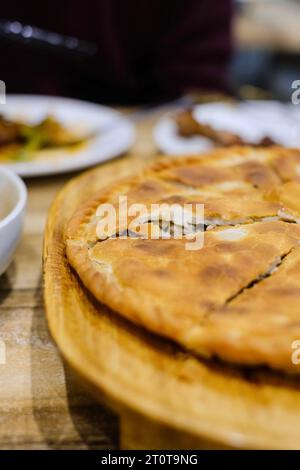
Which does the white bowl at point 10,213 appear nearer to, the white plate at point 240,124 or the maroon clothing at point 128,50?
the white plate at point 240,124

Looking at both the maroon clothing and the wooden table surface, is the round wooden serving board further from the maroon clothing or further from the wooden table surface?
the maroon clothing

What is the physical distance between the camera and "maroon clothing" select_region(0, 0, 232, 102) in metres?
3.24

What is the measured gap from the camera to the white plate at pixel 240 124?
232 cm

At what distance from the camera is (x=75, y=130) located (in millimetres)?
2463

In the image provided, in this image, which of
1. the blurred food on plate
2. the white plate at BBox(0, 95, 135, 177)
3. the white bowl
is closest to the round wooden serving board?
the white bowl

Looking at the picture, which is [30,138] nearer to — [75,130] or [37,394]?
[75,130]

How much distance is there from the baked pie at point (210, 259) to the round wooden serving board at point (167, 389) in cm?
4

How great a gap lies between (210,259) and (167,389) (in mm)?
320

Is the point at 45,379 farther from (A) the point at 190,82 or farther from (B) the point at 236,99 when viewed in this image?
(A) the point at 190,82

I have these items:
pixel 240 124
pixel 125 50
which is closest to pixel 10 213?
pixel 240 124

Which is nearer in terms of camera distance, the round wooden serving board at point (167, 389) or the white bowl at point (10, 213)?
the round wooden serving board at point (167, 389)

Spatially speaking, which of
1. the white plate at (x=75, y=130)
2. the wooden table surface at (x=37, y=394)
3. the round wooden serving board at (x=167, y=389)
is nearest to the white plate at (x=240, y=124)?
the white plate at (x=75, y=130)

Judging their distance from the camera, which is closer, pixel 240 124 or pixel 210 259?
pixel 210 259

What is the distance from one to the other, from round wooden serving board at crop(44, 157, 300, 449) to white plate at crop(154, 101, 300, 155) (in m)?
1.37
